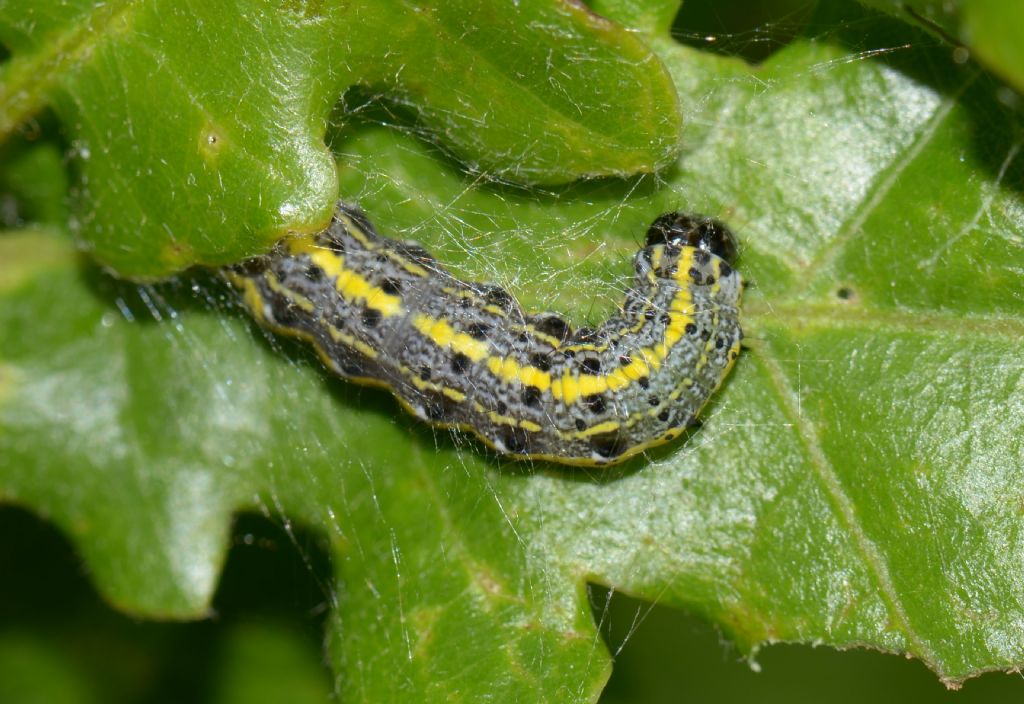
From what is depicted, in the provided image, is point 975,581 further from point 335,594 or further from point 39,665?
point 39,665

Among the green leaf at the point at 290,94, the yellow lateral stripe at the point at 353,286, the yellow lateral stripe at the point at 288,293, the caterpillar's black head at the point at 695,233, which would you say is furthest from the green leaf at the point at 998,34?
the yellow lateral stripe at the point at 288,293

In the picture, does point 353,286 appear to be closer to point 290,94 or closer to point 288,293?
point 288,293

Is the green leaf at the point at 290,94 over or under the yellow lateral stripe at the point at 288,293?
over

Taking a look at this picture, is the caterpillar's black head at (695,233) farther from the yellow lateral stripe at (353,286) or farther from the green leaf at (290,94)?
the yellow lateral stripe at (353,286)

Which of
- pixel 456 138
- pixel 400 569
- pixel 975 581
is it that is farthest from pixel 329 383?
pixel 975 581

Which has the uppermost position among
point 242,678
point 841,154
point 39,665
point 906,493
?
point 841,154

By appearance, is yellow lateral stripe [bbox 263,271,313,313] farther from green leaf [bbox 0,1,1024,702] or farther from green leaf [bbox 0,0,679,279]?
green leaf [bbox 0,0,679,279]

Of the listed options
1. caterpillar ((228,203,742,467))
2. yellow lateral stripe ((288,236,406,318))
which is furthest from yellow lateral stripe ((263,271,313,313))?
yellow lateral stripe ((288,236,406,318))

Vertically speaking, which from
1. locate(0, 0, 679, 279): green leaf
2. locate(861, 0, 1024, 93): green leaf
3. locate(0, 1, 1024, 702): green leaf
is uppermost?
locate(861, 0, 1024, 93): green leaf
